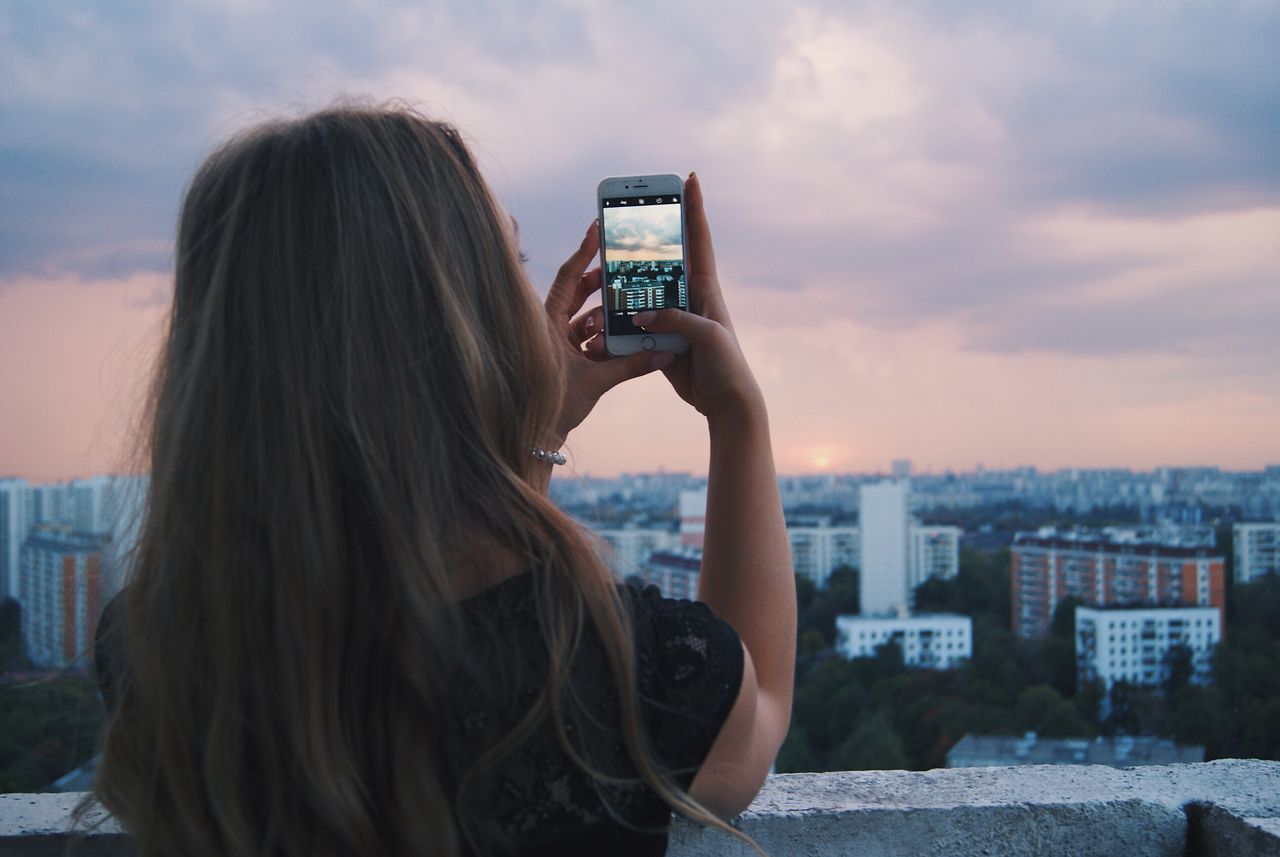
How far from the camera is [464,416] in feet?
2.38

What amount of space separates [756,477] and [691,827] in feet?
1.53

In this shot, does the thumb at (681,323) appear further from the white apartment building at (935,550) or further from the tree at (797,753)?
the white apartment building at (935,550)

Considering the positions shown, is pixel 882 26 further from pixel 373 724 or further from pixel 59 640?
pixel 373 724

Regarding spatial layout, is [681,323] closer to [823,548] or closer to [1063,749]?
[1063,749]

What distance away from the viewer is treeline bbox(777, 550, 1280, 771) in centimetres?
1031

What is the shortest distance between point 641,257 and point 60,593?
1.46 metres

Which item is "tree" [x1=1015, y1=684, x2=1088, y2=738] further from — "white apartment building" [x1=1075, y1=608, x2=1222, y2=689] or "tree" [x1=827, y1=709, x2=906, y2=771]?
"tree" [x1=827, y1=709, x2=906, y2=771]

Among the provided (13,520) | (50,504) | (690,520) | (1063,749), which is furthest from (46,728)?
(1063,749)

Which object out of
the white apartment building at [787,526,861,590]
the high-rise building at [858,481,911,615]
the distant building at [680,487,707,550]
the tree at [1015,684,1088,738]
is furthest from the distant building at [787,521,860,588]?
the distant building at [680,487,707,550]

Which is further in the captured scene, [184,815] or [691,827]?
[691,827]

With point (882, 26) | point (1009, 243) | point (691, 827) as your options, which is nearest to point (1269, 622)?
point (882, 26)

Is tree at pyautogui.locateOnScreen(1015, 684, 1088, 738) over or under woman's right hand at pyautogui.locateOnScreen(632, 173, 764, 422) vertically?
under

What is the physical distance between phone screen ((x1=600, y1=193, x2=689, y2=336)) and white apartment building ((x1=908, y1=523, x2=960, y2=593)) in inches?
793

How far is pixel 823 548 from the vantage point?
20938mm
